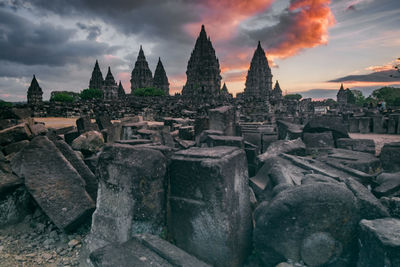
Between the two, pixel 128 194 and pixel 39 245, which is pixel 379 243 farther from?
pixel 39 245

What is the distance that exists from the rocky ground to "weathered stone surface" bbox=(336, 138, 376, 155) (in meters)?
6.00

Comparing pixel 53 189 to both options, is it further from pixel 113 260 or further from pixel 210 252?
pixel 210 252

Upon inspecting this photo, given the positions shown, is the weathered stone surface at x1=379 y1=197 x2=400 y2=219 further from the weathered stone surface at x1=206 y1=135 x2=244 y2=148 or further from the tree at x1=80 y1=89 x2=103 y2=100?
the tree at x1=80 y1=89 x2=103 y2=100

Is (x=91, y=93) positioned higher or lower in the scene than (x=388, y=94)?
higher

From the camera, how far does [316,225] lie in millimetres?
2059

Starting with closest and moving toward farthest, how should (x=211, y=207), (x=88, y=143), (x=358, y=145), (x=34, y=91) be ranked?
1. (x=211, y=207)
2. (x=88, y=143)
3. (x=358, y=145)
4. (x=34, y=91)

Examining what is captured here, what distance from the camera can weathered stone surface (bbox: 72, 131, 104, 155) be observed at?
5074 millimetres

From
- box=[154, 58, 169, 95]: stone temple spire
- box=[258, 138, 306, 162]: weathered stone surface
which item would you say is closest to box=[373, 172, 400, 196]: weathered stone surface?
box=[258, 138, 306, 162]: weathered stone surface

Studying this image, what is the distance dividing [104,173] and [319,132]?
5.96 m

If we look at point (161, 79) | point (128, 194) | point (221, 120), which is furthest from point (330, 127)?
point (161, 79)

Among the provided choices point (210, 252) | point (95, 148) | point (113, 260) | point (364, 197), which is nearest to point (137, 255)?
point (113, 260)

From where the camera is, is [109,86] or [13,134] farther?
[109,86]

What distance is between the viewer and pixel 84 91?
56.8 meters

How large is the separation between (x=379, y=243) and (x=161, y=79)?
61.7m
